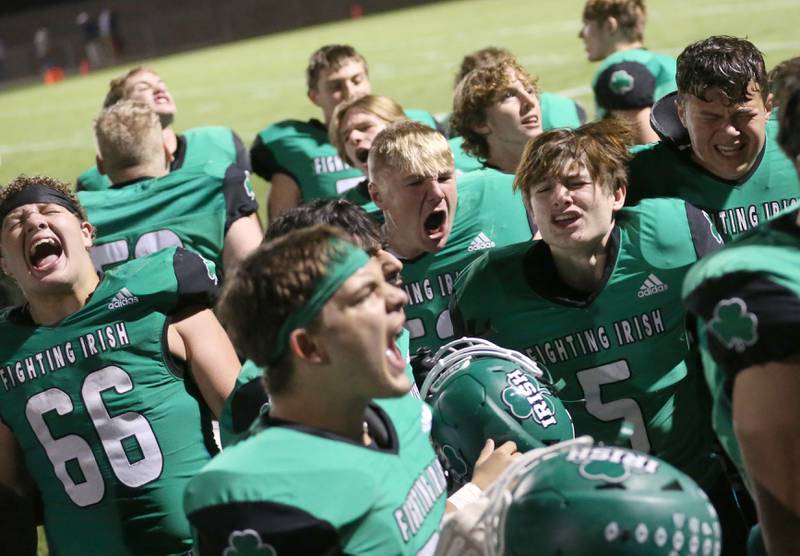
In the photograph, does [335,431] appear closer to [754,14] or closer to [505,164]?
[505,164]

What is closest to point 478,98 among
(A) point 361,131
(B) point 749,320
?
(A) point 361,131

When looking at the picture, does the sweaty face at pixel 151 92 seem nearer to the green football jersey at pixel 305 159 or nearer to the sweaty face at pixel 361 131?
the green football jersey at pixel 305 159

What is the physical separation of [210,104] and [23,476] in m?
13.1

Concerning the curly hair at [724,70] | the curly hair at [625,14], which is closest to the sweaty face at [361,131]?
the curly hair at [724,70]

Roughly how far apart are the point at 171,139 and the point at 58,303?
8.85ft

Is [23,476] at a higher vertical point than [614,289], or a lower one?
lower

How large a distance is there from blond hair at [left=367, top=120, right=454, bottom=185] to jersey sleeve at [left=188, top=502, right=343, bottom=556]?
2.03 m

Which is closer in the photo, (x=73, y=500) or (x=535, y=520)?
(x=535, y=520)

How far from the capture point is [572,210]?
3.38 metres

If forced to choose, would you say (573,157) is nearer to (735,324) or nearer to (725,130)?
(725,130)

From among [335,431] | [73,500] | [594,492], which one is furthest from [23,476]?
[594,492]

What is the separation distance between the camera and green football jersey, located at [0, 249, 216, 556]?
3.53 meters

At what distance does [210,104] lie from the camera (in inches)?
641

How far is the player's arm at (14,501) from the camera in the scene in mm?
3592
